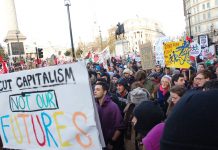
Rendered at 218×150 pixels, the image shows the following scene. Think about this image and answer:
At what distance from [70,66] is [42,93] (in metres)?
0.47

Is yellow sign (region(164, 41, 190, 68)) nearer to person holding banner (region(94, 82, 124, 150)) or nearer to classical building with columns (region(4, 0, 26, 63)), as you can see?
person holding banner (region(94, 82, 124, 150))

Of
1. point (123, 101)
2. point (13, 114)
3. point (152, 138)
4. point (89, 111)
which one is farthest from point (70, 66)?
point (123, 101)

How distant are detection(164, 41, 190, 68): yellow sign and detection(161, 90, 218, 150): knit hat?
732 centimetres

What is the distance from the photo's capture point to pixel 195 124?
1.05 m

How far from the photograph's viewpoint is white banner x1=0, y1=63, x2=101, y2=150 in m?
2.98

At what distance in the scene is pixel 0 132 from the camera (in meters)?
3.69

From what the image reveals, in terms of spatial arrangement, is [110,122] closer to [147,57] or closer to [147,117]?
[147,117]

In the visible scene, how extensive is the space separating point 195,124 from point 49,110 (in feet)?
7.58

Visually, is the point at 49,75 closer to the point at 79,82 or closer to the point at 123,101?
the point at 79,82

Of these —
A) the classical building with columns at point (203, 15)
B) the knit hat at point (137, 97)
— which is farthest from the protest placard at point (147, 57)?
the classical building with columns at point (203, 15)

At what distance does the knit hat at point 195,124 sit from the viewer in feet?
3.42

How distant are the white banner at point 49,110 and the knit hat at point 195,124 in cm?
185

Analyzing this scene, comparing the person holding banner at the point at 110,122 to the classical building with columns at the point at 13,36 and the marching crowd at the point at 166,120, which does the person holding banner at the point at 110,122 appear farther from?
the classical building with columns at the point at 13,36

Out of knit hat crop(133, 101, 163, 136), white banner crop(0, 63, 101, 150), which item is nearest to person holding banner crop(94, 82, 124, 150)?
white banner crop(0, 63, 101, 150)
